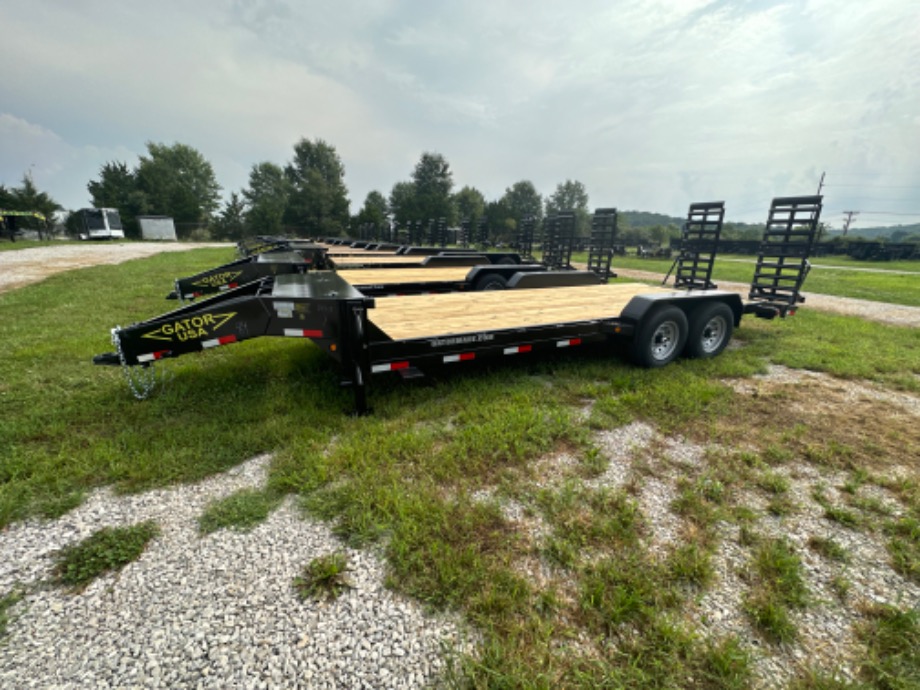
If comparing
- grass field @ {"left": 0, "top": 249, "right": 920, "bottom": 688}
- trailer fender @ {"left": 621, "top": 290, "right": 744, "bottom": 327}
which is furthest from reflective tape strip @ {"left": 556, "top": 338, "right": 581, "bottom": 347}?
trailer fender @ {"left": 621, "top": 290, "right": 744, "bottom": 327}

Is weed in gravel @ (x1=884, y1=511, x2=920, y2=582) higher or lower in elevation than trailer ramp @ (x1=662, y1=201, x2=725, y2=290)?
lower

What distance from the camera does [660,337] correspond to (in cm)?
517

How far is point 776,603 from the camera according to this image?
198 cm

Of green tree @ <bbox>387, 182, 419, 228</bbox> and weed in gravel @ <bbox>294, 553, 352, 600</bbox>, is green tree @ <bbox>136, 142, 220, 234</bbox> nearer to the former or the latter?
green tree @ <bbox>387, 182, 419, 228</bbox>

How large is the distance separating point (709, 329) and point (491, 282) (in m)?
3.54

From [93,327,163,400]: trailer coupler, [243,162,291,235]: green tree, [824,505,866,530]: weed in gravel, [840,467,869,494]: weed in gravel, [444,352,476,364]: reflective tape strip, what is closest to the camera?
[824,505,866,530]: weed in gravel

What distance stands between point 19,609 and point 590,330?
15.4 feet

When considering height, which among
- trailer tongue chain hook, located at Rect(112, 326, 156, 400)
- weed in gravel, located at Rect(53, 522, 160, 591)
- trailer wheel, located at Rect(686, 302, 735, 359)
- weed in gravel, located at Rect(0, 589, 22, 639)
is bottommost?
weed in gravel, located at Rect(0, 589, 22, 639)

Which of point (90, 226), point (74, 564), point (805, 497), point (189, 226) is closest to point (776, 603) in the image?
point (805, 497)

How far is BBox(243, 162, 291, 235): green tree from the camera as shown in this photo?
45.7 meters

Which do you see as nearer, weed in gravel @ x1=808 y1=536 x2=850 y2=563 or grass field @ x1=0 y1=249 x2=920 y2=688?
grass field @ x1=0 y1=249 x2=920 y2=688

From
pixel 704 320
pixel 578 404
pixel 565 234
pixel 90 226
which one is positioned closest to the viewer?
pixel 578 404

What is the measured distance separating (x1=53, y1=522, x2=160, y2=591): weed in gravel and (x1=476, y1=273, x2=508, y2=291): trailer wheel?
5.85 metres

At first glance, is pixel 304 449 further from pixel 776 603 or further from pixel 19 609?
pixel 776 603
